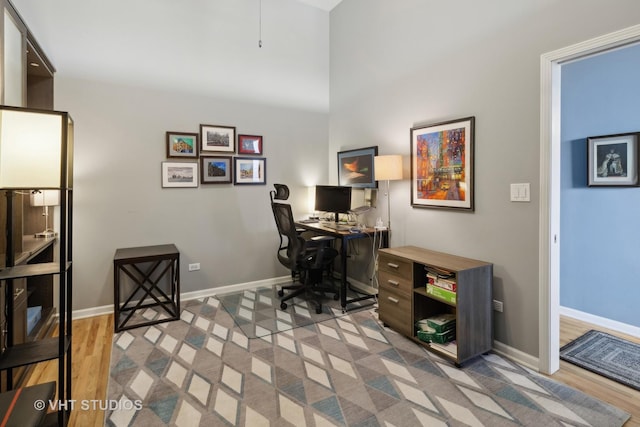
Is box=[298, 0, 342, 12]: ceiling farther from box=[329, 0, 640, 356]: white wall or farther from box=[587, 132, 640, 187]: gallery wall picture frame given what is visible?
box=[587, 132, 640, 187]: gallery wall picture frame

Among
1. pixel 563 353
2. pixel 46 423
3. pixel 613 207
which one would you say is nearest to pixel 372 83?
pixel 613 207

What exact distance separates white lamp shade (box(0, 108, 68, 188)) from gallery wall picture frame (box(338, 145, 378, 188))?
291 centimetres

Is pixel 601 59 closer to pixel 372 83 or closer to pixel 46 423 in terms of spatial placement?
pixel 372 83

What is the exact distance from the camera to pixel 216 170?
392 centimetres

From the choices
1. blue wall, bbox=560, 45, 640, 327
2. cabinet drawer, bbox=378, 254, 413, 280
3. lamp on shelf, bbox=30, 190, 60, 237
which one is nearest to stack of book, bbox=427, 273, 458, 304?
cabinet drawer, bbox=378, 254, 413, 280

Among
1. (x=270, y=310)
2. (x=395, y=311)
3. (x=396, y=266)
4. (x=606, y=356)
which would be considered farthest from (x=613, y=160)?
(x=270, y=310)

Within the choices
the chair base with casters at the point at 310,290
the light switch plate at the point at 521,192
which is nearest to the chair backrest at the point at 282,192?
the chair base with casters at the point at 310,290

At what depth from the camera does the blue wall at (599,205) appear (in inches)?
114

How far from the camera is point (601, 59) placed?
3.02m

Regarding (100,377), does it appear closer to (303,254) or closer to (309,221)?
(303,254)

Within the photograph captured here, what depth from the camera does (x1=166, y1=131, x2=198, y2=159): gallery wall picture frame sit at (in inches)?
143

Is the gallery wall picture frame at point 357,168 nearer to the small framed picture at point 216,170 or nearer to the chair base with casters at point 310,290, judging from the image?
the chair base with casters at point 310,290

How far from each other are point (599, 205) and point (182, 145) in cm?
431

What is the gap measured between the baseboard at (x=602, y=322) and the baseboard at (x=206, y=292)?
315 centimetres
